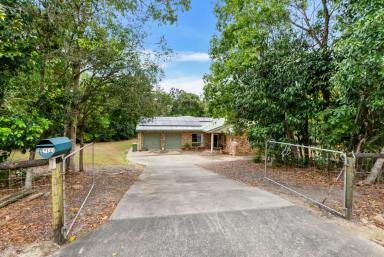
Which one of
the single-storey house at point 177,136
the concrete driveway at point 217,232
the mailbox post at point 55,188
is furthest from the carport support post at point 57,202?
the single-storey house at point 177,136

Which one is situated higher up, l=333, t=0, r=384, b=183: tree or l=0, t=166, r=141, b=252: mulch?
l=333, t=0, r=384, b=183: tree

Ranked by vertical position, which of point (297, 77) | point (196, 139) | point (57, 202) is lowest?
point (57, 202)

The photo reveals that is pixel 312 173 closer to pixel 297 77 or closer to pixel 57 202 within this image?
pixel 297 77

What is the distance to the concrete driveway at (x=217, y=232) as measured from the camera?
116 inches

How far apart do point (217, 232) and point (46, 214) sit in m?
3.34

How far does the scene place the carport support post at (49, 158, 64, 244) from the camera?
10.0 feet

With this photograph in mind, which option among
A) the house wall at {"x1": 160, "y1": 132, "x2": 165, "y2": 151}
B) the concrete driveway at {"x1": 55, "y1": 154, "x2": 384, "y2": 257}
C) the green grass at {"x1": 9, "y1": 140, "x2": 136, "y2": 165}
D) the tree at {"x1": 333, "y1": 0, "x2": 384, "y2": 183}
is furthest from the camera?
the house wall at {"x1": 160, "y1": 132, "x2": 165, "y2": 151}

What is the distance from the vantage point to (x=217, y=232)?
3.46 m

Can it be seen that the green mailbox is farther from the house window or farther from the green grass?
the house window

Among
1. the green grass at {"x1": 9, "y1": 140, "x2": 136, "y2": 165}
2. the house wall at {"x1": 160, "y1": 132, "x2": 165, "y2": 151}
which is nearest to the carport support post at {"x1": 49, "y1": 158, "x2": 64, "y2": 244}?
the green grass at {"x1": 9, "y1": 140, "x2": 136, "y2": 165}

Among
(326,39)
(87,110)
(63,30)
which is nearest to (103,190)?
(87,110)

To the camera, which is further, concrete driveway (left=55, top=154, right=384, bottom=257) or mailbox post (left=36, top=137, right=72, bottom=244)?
mailbox post (left=36, top=137, right=72, bottom=244)

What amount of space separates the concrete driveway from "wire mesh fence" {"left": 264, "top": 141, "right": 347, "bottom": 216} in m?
0.96

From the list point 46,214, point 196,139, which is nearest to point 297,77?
point 46,214
